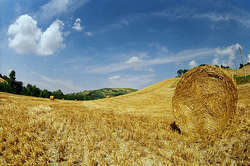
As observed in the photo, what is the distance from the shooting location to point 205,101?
4.94m

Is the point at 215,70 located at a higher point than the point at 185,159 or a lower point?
higher

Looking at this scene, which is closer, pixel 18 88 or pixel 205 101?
pixel 205 101

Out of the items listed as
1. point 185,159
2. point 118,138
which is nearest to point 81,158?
point 118,138

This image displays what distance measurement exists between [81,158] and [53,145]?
1.03 metres

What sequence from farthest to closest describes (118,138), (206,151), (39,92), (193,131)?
1. (39,92)
2. (193,131)
3. (118,138)
4. (206,151)

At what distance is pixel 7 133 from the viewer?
3.99 meters

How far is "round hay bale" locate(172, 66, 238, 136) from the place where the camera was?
14.8 feet

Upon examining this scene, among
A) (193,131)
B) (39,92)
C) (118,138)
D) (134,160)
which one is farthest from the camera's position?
(39,92)

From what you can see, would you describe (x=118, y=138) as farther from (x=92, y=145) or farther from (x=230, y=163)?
(x=230, y=163)

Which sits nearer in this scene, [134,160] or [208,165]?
[208,165]

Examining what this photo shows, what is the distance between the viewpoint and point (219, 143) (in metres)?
3.77

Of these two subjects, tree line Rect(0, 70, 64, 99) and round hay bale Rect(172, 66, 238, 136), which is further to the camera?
tree line Rect(0, 70, 64, 99)

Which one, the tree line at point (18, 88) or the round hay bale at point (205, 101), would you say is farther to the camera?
the tree line at point (18, 88)

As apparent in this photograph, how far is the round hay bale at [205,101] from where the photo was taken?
4508mm
